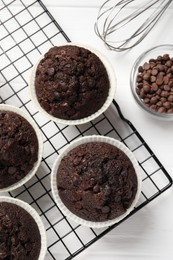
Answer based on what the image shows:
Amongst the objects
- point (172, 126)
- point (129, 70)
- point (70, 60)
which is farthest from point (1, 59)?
point (172, 126)

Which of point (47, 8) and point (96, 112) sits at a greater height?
point (47, 8)

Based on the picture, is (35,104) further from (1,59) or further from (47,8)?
(47,8)

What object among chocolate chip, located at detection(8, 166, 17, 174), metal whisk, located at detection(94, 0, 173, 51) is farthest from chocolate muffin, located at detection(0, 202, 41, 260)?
metal whisk, located at detection(94, 0, 173, 51)

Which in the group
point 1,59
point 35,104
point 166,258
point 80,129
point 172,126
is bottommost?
point 166,258

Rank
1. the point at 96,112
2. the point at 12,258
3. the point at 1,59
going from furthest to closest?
the point at 1,59 → the point at 96,112 → the point at 12,258

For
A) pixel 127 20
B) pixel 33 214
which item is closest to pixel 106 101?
pixel 127 20

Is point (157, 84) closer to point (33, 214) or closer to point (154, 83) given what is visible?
point (154, 83)

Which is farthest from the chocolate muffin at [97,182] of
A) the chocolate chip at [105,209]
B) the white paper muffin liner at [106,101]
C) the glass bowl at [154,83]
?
the glass bowl at [154,83]
